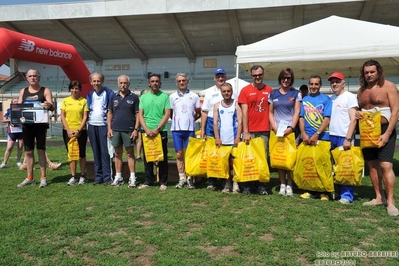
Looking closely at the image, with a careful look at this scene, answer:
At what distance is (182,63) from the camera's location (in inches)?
1202

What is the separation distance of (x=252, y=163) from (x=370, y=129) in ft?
5.05

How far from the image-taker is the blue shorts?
5.08m

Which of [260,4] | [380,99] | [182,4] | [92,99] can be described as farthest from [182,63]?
[380,99]

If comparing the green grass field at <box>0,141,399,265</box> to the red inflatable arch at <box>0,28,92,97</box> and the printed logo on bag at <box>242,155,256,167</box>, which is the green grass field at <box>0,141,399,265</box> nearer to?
the printed logo on bag at <box>242,155,256,167</box>

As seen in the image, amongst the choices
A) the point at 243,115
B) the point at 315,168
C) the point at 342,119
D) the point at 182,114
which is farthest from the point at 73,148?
the point at 342,119

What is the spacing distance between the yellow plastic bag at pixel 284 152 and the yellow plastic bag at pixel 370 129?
0.89 m

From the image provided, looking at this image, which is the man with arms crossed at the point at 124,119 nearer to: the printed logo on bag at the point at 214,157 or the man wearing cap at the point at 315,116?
the printed logo on bag at the point at 214,157

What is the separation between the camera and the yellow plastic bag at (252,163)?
4473 mm

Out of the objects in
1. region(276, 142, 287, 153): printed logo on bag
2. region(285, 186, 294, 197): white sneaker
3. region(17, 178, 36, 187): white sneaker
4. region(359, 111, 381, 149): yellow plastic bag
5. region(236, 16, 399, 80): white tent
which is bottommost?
region(17, 178, 36, 187): white sneaker

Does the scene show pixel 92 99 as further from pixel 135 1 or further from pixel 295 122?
pixel 135 1

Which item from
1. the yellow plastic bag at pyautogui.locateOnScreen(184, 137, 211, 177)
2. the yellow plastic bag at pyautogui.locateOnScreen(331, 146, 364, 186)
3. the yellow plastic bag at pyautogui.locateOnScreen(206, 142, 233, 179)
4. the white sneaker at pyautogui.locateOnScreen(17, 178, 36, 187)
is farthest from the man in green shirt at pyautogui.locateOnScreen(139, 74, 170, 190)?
the yellow plastic bag at pyautogui.locateOnScreen(331, 146, 364, 186)

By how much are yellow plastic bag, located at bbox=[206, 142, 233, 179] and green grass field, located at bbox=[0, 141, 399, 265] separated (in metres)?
0.32

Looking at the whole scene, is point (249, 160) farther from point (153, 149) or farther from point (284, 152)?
point (153, 149)

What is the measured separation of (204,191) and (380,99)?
2714 mm
